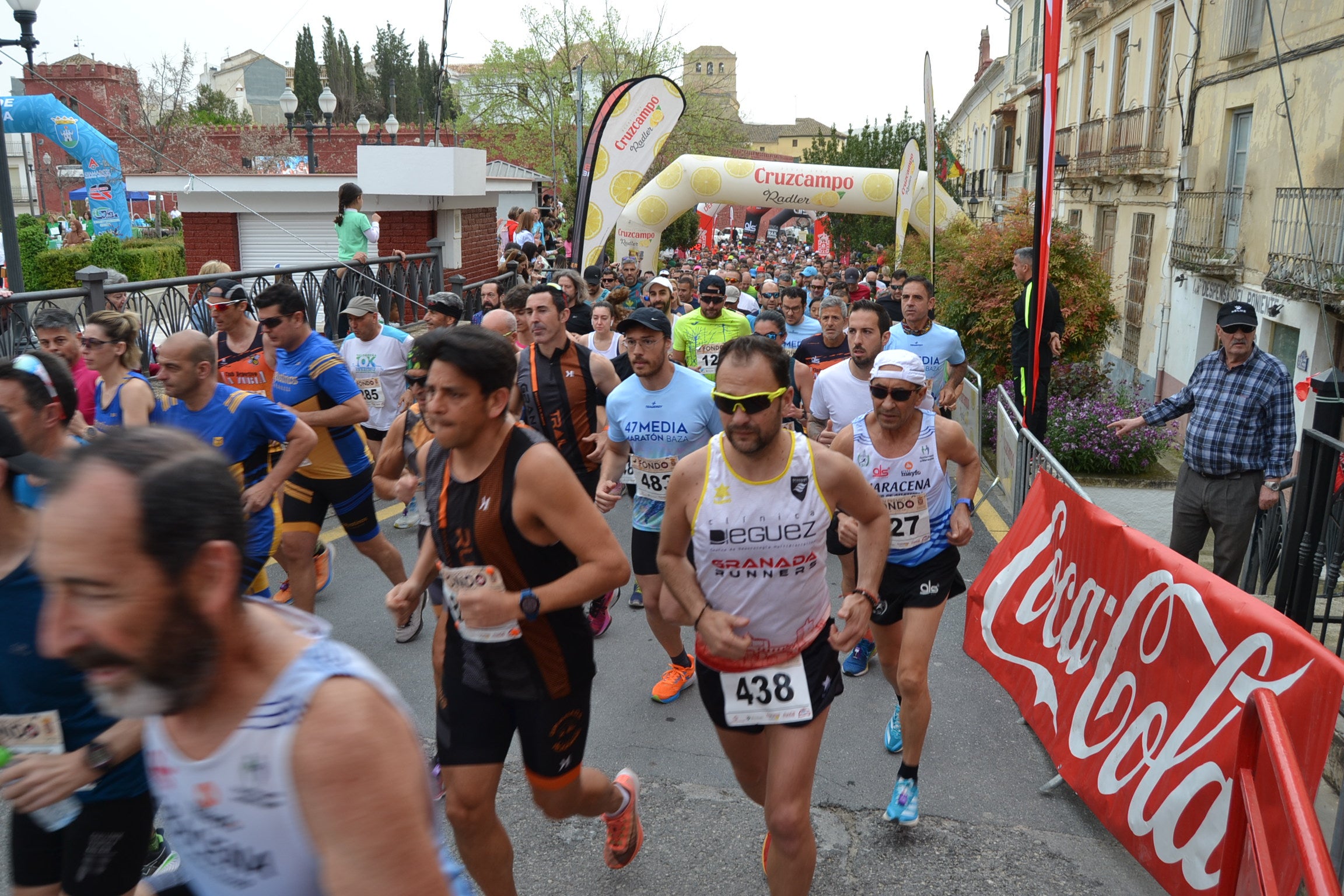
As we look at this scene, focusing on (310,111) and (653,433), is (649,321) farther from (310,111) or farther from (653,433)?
(310,111)

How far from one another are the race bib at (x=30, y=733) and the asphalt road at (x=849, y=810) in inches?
70.6

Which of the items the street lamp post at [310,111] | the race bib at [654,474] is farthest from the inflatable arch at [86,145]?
the race bib at [654,474]

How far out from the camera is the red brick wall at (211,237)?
1703 cm

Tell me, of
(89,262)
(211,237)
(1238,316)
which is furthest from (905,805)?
(89,262)

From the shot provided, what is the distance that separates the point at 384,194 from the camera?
16.9 meters

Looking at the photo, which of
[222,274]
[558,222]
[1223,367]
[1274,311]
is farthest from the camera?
[558,222]

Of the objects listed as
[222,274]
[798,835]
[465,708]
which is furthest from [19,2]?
[798,835]

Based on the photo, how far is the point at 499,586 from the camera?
308cm

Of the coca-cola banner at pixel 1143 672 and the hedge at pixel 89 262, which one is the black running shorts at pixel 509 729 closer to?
the coca-cola banner at pixel 1143 672

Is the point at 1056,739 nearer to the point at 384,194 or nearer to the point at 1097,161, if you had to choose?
the point at 384,194

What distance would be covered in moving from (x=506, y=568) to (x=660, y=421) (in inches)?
91.4

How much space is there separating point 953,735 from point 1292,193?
12.1m

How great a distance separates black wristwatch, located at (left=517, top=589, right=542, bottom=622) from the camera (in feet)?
9.85

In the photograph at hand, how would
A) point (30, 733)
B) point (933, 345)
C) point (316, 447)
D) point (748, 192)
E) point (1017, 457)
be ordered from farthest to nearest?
point (748, 192) < point (933, 345) < point (1017, 457) < point (316, 447) < point (30, 733)
